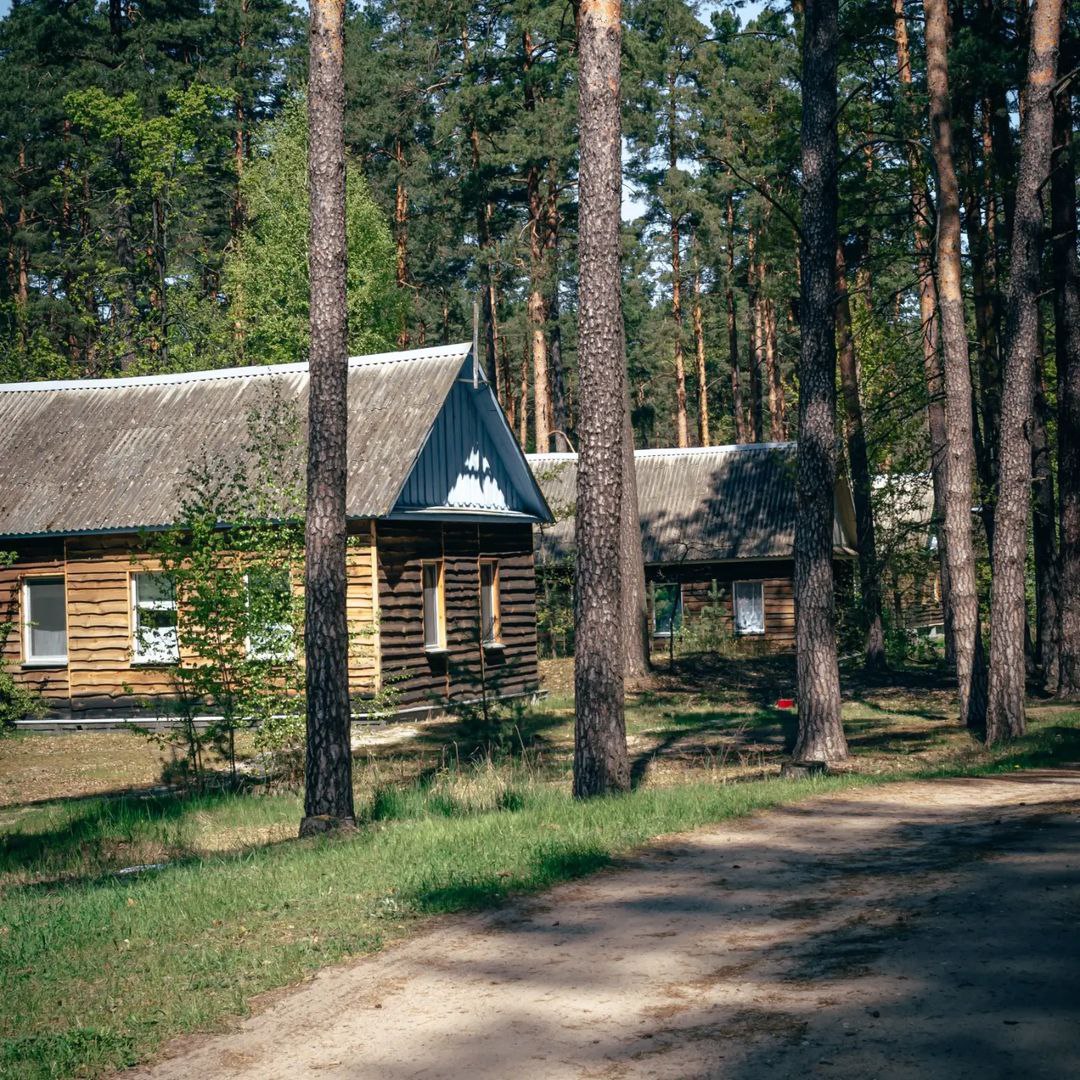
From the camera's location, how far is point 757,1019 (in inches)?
219

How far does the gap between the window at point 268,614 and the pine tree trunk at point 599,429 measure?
4.08m

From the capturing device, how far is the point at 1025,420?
15984 millimetres

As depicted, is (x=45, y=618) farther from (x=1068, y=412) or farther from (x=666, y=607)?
(x=666, y=607)

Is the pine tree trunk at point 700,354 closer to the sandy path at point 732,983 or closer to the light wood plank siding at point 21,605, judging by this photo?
the light wood plank siding at point 21,605

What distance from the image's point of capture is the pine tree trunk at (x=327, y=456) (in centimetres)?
1143

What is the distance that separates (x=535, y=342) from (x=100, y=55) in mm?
16308

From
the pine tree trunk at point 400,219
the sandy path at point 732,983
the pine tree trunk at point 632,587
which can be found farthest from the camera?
the pine tree trunk at point 400,219

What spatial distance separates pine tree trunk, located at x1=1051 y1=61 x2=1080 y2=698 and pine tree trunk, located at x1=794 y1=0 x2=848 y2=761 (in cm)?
771

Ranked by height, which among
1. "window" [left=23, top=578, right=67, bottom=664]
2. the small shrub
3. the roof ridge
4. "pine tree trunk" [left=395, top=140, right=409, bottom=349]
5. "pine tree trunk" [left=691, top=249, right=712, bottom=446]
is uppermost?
"pine tree trunk" [left=395, top=140, right=409, bottom=349]

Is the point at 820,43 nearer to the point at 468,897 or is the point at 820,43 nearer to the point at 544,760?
the point at 544,760

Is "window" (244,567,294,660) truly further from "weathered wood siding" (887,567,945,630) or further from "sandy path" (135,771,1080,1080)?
"weathered wood siding" (887,567,945,630)

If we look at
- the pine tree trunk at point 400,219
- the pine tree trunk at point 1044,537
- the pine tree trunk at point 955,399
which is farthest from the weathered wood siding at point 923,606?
the pine tree trunk at point 955,399

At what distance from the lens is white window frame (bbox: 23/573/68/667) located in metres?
25.8

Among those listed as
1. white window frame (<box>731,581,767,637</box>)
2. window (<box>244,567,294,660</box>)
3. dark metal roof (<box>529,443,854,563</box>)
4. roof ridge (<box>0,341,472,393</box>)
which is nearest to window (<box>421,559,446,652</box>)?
roof ridge (<box>0,341,472,393</box>)
